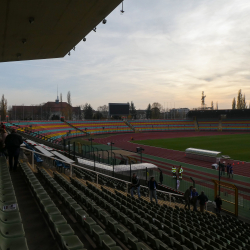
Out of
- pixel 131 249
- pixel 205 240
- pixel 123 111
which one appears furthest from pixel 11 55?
pixel 123 111

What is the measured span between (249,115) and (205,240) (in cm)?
7862

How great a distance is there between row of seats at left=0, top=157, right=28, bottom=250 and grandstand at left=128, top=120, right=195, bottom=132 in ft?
213

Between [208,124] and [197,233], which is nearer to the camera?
[197,233]

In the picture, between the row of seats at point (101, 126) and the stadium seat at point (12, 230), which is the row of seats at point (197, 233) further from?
the row of seats at point (101, 126)

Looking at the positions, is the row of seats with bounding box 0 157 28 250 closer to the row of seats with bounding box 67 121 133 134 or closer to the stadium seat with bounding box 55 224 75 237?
the stadium seat with bounding box 55 224 75 237

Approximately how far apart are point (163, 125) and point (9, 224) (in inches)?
2869

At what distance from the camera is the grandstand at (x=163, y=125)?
72.2 metres

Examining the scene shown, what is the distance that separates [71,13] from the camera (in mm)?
7043

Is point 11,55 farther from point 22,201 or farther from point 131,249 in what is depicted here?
point 131,249

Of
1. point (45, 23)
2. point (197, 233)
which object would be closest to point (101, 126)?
point (45, 23)

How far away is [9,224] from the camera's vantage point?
3.84 m

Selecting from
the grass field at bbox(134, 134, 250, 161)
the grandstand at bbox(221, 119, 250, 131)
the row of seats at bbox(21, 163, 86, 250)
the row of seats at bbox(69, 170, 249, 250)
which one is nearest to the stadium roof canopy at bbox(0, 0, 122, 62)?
the row of seats at bbox(21, 163, 86, 250)

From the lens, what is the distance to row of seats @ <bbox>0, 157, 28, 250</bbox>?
10.6ft

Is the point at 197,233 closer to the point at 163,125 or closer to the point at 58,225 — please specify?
the point at 58,225
